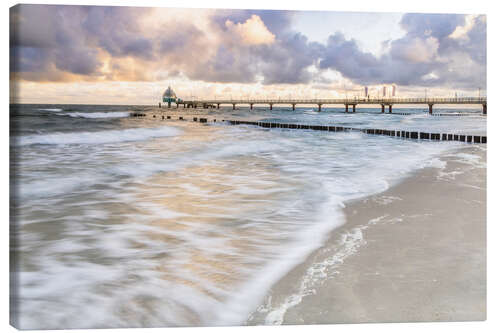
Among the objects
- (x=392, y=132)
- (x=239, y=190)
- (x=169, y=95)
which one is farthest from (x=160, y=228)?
(x=392, y=132)

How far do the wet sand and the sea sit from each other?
0.55ft

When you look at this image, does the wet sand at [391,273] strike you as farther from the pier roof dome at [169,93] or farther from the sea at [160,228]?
the pier roof dome at [169,93]

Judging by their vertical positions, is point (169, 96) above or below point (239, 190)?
above

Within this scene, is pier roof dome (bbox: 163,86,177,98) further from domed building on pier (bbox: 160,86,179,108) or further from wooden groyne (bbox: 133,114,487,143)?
wooden groyne (bbox: 133,114,487,143)

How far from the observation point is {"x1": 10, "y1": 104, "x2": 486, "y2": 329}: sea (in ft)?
7.70

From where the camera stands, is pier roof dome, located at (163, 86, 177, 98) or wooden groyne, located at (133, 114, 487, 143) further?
wooden groyne, located at (133, 114, 487, 143)

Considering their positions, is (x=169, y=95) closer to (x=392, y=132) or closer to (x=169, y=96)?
(x=169, y=96)

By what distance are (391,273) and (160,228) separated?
1.90 meters

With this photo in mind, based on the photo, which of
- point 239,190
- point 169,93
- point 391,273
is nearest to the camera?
point 391,273

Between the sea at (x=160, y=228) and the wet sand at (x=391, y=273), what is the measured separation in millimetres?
168

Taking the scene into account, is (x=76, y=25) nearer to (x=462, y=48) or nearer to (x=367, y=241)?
(x=367, y=241)

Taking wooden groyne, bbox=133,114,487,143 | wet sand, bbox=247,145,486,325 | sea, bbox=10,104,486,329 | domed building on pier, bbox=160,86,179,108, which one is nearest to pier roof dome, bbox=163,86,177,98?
domed building on pier, bbox=160,86,179,108

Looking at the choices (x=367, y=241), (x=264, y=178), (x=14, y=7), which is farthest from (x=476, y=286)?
(x=14, y=7)

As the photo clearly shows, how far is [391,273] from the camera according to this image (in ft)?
8.55
